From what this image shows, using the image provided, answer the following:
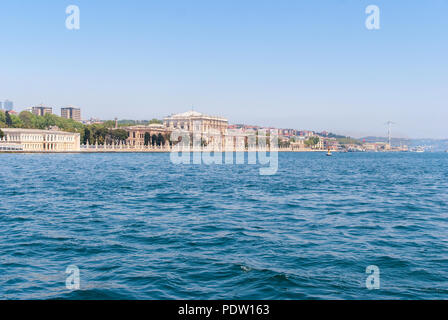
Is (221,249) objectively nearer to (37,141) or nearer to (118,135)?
(37,141)

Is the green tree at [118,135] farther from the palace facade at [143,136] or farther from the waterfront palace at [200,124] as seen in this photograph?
the waterfront palace at [200,124]

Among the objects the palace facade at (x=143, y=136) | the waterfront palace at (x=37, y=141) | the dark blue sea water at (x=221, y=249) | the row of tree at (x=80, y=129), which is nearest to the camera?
the dark blue sea water at (x=221, y=249)

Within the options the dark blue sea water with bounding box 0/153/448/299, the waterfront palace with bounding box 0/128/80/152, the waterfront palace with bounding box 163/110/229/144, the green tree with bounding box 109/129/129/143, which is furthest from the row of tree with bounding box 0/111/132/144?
the dark blue sea water with bounding box 0/153/448/299

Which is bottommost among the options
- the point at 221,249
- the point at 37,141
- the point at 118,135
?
the point at 221,249

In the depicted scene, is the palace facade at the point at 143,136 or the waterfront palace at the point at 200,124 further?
the waterfront palace at the point at 200,124

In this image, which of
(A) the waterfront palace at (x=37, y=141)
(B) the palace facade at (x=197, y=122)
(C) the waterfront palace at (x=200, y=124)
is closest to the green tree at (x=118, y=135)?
(A) the waterfront palace at (x=37, y=141)

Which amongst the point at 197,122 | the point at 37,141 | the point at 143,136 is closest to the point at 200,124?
the point at 197,122

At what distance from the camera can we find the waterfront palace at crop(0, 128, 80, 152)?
82625mm

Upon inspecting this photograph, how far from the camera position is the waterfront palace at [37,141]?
271ft

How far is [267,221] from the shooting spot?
12.8 metres

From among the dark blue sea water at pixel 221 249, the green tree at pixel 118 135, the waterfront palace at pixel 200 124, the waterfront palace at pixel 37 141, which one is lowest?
the dark blue sea water at pixel 221 249

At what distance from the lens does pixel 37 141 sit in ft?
286
